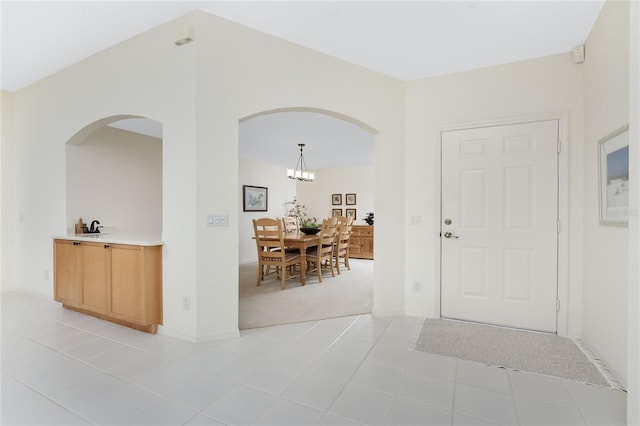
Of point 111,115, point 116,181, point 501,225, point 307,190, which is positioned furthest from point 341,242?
point 111,115

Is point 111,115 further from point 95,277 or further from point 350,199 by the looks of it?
point 350,199

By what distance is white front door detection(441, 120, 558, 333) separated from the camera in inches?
108

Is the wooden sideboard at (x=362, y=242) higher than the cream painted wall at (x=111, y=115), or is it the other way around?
the cream painted wall at (x=111, y=115)

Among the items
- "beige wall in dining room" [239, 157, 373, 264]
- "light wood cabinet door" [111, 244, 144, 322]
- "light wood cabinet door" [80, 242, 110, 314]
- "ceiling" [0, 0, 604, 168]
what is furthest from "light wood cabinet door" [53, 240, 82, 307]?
"beige wall in dining room" [239, 157, 373, 264]

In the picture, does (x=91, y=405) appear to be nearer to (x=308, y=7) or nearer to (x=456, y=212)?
(x=308, y=7)

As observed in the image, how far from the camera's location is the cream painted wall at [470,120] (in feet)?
8.68

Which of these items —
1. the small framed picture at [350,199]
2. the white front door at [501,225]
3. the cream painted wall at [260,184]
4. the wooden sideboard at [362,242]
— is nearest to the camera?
the white front door at [501,225]

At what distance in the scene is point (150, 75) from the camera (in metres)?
2.69

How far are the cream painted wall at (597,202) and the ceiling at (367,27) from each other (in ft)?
1.00

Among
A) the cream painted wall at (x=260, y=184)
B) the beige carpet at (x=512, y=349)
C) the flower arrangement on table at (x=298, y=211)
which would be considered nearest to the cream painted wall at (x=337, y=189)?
the flower arrangement on table at (x=298, y=211)

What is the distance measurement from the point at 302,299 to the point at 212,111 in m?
2.41

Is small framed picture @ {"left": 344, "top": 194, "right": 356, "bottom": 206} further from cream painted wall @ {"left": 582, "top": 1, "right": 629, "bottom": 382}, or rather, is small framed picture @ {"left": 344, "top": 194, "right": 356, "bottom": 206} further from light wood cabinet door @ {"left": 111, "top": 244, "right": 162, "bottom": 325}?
light wood cabinet door @ {"left": 111, "top": 244, "right": 162, "bottom": 325}

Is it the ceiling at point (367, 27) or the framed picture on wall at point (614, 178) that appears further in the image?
the ceiling at point (367, 27)

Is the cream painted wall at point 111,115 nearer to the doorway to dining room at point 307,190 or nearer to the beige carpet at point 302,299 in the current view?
the doorway to dining room at point 307,190
